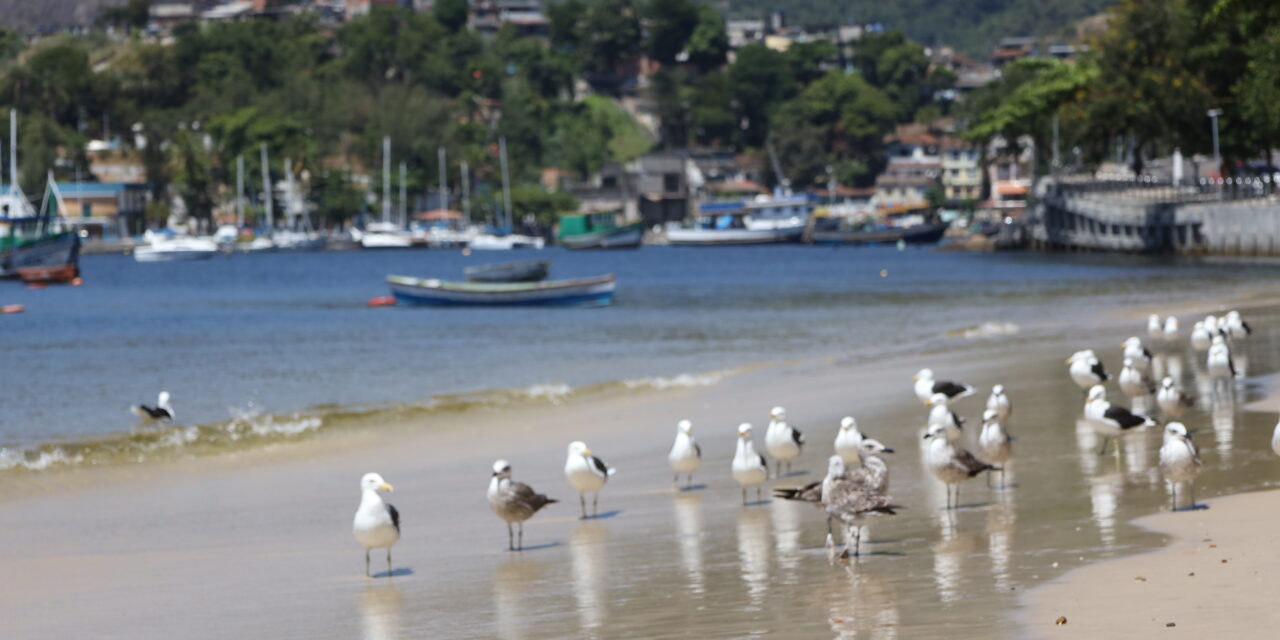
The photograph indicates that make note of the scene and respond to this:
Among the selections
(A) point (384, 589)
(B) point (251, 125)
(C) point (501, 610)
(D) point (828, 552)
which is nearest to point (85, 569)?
(A) point (384, 589)

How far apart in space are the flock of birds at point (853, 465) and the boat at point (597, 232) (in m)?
134

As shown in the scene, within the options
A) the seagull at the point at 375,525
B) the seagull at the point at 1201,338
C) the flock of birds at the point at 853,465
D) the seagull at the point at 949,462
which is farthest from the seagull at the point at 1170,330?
the seagull at the point at 375,525

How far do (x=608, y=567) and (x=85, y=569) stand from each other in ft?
13.4

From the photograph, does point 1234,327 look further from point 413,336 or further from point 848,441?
point 413,336

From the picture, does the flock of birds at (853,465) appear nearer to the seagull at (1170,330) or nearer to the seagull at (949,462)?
the seagull at (949,462)

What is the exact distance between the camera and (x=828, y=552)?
42.4 feet

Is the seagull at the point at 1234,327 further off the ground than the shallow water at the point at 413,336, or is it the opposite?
the seagull at the point at 1234,327

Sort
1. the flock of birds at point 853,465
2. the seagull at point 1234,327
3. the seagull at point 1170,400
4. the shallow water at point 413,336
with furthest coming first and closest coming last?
1. the shallow water at point 413,336
2. the seagull at point 1234,327
3. the seagull at point 1170,400
4. the flock of birds at point 853,465

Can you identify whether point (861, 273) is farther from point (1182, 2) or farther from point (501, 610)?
point (501, 610)

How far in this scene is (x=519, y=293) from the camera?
59.3 metres

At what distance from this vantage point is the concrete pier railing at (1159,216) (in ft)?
246

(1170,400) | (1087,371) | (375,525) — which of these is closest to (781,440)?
(1170,400)

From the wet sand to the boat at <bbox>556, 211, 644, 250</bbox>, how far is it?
434 feet

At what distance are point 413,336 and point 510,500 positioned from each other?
33.8m
